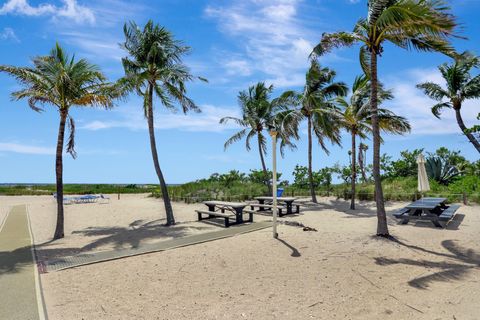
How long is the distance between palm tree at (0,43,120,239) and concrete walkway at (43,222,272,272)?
3138mm

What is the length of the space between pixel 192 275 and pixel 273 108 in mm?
15390

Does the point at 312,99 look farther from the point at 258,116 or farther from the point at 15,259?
the point at 15,259

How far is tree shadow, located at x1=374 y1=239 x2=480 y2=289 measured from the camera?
5119 mm

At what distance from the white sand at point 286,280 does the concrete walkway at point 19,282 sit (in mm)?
181

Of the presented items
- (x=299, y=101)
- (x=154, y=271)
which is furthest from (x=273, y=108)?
(x=154, y=271)

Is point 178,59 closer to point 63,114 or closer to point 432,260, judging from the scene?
point 63,114

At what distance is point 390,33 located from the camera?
7.50m

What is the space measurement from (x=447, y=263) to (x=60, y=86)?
9.93 m

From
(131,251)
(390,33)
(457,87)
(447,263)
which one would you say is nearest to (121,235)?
(131,251)

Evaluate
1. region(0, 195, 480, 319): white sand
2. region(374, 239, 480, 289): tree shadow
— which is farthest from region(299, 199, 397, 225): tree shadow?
region(0, 195, 480, 319): white sand

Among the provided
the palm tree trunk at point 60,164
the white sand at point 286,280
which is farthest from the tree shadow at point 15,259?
the palm tree trunk at point 60,164

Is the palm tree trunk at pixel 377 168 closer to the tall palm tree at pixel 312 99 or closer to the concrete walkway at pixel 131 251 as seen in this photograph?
the concrete walkway at pixel 131 251

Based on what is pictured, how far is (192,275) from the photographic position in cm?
543

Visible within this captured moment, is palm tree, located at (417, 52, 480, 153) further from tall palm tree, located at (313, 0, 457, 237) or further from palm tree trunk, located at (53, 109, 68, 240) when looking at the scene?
palm tree trunk, located at (53, 109, 68, 240)
